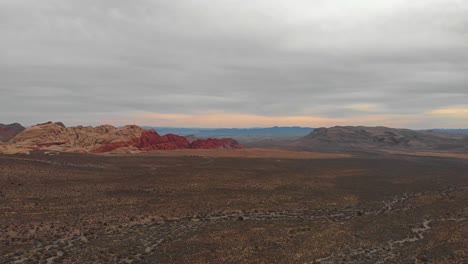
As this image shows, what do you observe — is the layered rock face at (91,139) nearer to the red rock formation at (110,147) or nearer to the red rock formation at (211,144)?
the red rock formation at (110,147)

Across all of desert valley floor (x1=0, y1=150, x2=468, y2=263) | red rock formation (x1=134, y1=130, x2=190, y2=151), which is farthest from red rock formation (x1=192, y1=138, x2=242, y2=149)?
desert valley floor (x1=0, y1=150, x2=468, y2=263)

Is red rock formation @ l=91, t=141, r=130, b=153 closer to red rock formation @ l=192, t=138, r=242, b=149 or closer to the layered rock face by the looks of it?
the layered rock face

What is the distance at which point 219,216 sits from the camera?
135ft

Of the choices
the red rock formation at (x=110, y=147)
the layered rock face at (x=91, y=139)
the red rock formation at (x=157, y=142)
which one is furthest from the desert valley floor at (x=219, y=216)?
the red rock formation at (x=157, y=142)

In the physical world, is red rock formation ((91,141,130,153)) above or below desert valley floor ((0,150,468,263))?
above

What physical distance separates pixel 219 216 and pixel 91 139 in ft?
282

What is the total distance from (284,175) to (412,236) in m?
34.3

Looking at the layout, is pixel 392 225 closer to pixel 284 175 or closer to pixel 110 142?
pixel 284 175

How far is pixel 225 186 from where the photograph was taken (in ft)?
185

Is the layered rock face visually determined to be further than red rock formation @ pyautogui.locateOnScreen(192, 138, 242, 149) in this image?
No

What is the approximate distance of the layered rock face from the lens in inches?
4199

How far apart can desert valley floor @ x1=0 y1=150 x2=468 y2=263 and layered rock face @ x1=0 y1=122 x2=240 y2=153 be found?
39795mm

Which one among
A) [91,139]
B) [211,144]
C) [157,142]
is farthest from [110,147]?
[211,144]

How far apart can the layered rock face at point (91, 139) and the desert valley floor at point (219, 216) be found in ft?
131
